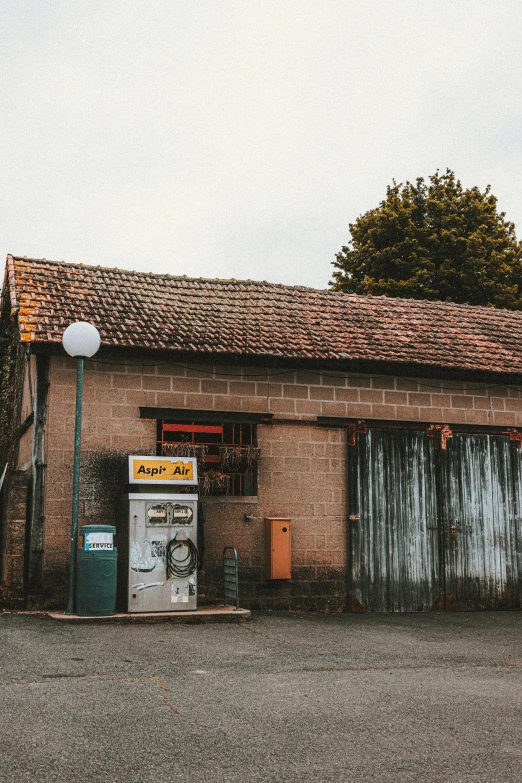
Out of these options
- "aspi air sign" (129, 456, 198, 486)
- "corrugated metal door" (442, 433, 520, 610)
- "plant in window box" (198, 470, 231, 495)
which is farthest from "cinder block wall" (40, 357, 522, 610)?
"aspi air sign" (129, 456, 198, 486)

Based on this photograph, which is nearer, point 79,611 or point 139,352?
point 79,611

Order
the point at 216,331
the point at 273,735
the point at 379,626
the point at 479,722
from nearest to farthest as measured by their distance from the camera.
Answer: the point at 273,735, the point at 479,722, the point at 379,626, the point at 216,331

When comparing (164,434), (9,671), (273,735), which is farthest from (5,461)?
(273,735)

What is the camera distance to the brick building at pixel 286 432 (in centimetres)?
1247

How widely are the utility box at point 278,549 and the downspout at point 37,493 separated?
3317mm

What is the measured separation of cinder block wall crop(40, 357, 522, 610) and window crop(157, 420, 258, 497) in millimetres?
189

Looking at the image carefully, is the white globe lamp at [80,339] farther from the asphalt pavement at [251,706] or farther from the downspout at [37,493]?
the asphalt pavement at [251,706]

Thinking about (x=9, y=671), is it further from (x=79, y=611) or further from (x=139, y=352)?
(x=139, y=352)

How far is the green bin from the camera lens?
10984 millimetres

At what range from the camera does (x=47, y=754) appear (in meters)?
5.06

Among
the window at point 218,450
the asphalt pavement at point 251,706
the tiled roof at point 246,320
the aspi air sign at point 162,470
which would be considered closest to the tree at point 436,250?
the tiled roof at point 246,320

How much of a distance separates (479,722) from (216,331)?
28.4 feet

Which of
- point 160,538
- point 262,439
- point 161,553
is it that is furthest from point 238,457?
point 161,553

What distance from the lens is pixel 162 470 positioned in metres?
11.9
